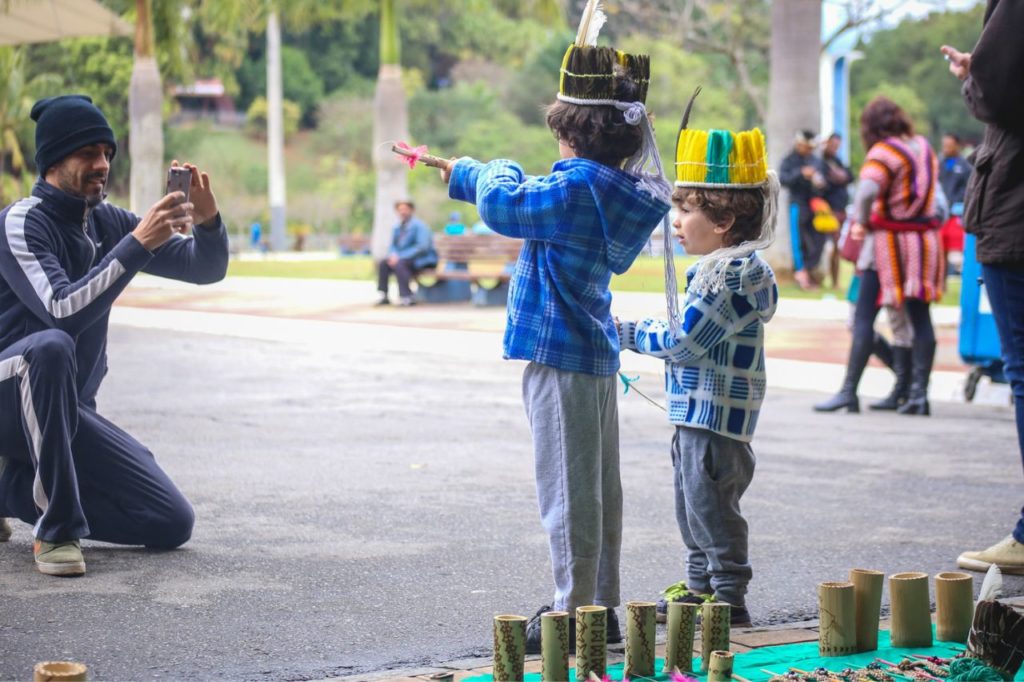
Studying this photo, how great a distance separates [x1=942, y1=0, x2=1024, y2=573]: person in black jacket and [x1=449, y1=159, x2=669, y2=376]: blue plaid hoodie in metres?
1.64

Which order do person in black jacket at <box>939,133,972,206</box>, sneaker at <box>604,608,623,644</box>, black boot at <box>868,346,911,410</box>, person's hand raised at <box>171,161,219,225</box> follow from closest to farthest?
1. sneaker at <box>604,608,623,644</box>
2. person's hand raised at <box>171,161,219,225</box>
3. black boot at <box>868,346,911,410</box>
4. person in black jacket at <box>939,133,972,206</box>

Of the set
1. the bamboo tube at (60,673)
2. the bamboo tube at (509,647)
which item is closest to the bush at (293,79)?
the bamboo tube at (509,647)

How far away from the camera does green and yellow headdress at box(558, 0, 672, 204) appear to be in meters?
4.23

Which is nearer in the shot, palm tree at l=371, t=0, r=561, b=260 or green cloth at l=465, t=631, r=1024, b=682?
green cloth at l=465, t=631, r=1024, b=682

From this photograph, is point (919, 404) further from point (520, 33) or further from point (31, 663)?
point (520, 33)

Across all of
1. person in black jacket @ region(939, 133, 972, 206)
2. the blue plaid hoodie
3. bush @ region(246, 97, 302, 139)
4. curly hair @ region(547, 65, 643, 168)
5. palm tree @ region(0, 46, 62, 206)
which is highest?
bush @ region(246, 97, 302, 139)

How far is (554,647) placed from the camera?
3.77 meters

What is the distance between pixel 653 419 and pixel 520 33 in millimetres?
57607

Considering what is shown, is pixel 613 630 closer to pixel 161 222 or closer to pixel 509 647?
pixel 509 647

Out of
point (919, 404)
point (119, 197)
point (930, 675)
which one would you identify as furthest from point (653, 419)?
point (119, 197)

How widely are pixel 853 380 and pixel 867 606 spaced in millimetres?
5918

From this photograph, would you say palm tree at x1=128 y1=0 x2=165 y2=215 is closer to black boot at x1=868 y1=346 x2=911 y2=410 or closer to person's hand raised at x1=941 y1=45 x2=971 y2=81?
black boot at x1=868 y1=346 x2=911 y2=410

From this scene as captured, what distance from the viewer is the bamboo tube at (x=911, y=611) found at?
4.32 meters

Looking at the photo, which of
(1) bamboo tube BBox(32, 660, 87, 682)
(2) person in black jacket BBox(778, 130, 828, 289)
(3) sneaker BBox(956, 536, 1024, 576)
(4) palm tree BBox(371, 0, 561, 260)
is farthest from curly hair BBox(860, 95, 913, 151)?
(4) palm tree BBox(371, 0, 561, 260)
